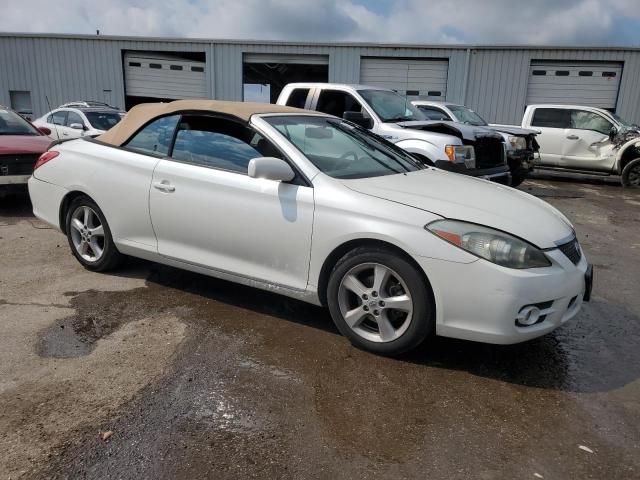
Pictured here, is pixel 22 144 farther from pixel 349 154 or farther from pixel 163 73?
pixel 163 73

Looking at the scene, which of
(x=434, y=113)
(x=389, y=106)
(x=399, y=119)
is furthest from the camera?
(x=434, y=113)

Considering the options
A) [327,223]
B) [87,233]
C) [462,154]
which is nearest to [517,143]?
[462,154]

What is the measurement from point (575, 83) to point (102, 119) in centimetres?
1724

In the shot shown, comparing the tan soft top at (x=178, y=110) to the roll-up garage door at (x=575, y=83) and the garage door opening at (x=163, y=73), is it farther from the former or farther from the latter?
the garage door opening at (x=163, y=73)

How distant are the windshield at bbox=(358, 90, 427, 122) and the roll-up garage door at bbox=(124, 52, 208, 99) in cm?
1662

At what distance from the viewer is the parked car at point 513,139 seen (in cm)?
970

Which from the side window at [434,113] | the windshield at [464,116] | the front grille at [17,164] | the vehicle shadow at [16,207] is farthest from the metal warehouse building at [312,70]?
the front grille at [17,164]

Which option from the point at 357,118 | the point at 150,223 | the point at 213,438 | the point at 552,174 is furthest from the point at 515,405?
the point at 552,174

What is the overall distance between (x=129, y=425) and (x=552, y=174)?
14624 millimetres

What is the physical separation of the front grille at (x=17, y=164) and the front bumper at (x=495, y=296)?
6.28 meters

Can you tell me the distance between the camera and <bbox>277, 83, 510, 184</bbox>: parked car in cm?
702

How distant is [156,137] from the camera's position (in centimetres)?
427

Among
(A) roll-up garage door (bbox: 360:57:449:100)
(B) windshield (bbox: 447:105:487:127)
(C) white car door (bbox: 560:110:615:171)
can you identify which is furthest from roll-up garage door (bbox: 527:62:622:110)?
(B) windshield (bbox: 447:105:487:127)

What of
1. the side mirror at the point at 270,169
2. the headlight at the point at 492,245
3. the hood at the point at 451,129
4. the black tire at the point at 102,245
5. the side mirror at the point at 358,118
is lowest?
the black tire at the point at 102,245
